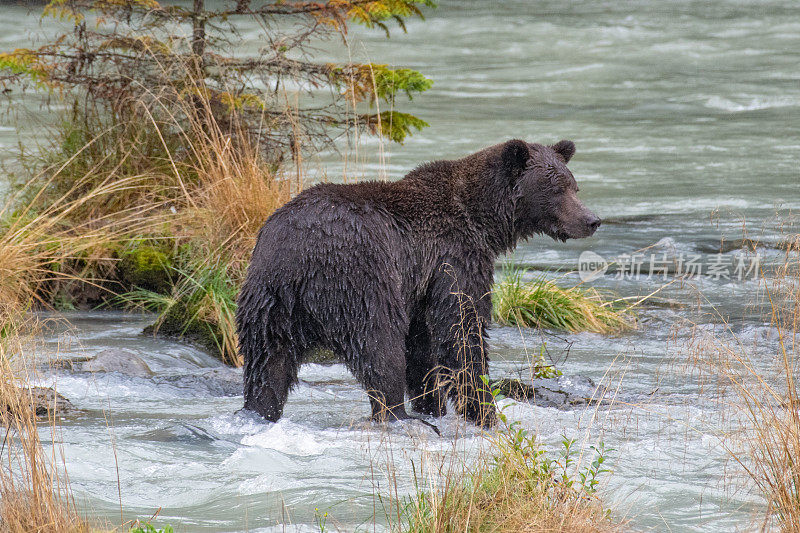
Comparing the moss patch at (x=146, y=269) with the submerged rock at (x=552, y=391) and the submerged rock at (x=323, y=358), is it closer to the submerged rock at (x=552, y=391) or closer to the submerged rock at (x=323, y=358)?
the submerged rock at (x=323, y=358)

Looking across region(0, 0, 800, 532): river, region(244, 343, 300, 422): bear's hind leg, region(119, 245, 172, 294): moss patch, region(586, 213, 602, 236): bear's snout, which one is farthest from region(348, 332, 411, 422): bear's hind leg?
region(119, 245, 172, 294): moss patch

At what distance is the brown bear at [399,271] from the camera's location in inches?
206

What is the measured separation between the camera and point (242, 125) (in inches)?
387

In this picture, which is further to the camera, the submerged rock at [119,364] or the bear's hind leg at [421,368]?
the submerged rock at [119,364]

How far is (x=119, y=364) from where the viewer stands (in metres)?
6.89

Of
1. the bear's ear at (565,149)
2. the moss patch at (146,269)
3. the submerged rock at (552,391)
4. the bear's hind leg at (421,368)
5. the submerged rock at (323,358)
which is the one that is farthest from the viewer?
the moss patch at (146,269)

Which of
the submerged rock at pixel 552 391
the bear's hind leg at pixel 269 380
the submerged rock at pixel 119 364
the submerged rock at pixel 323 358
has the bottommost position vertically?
the submerged rock at pixel 323 358

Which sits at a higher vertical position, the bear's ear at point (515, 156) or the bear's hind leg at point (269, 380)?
the bear's ear at point (515, 156)

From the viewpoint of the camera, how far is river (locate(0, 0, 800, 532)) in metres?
4.69

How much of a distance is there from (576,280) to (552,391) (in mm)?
4858

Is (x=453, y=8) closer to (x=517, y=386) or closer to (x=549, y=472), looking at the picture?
(x=517, y=386)

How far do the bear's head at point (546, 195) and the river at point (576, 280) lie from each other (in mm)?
800

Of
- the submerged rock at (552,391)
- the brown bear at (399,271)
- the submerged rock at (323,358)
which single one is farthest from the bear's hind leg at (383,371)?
the submerged rock at (323,358)

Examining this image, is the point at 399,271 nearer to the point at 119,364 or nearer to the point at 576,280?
the point at 119,364
